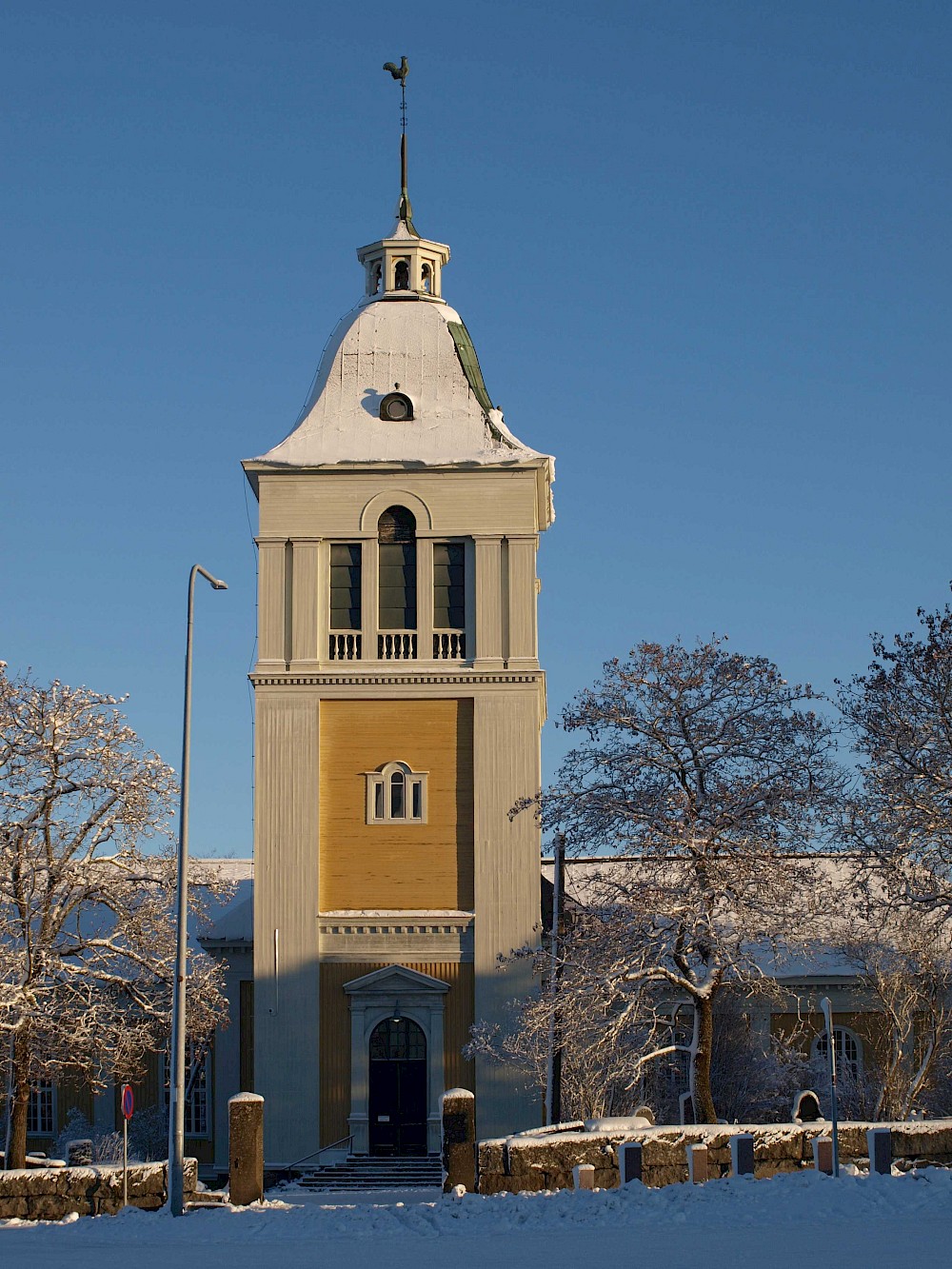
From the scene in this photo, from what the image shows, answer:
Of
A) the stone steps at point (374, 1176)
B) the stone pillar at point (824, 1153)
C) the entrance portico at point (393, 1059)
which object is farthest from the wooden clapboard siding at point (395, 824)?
the stone pillar at point (824, 1153)

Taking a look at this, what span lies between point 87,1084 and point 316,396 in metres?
19.0

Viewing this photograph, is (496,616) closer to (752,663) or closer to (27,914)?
(752,663)

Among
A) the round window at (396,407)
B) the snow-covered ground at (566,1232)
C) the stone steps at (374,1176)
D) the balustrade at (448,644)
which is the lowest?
the stone steps at (374,1176)

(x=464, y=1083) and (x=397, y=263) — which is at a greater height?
(x=397, y=263)

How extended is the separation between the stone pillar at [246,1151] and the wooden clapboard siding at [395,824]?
12.0 m

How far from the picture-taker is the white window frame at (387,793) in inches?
1676

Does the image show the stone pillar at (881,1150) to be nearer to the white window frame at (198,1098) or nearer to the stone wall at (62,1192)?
the stone wall at (62,1192)

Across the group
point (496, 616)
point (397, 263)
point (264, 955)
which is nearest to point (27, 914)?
point (264, 955)

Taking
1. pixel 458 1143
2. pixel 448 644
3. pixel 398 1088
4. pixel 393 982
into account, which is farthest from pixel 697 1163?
pixel 448 644

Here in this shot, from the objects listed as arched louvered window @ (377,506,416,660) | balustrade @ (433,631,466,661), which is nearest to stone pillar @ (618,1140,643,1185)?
balustrade @ (433,631,466,661)

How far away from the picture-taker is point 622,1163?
2842 cm

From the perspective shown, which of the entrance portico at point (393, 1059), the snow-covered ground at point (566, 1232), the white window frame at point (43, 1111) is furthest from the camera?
the white window frame at point (43, 1111)

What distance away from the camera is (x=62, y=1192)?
27047 mm

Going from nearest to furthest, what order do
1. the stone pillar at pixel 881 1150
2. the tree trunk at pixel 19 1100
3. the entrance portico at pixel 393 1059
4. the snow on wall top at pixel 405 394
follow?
the stone pillar at pixel 881 1150, the tree trunk at pixel 19 1100, the entrance portico at pixel 393 1059, the snow on wall top at pixel 405 394
